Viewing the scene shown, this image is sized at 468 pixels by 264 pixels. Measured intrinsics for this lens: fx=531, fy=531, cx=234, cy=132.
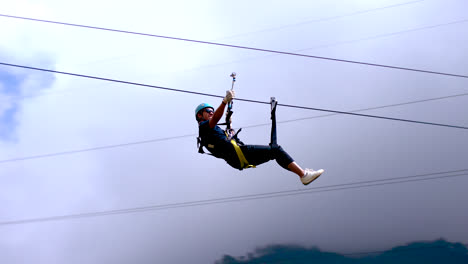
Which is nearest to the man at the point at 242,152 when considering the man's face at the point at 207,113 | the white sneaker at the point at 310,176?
the white sneaker at the point at 310,176

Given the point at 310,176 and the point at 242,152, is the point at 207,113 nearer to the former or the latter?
the point at 242,152

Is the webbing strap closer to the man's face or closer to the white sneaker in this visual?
the man's face

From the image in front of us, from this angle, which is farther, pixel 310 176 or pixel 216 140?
pixel 216 140

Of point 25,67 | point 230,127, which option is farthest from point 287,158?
point 25,67

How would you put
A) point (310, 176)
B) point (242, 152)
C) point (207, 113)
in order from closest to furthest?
point (310, 176) → point (242, 152) → point (207, 113)

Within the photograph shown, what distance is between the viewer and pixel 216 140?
319 inches

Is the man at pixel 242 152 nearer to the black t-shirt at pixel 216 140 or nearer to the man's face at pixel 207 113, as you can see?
the black t-shirt at pixel 216 140

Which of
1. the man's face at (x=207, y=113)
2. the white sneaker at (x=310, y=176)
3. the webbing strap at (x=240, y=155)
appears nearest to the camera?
the white sneaker at (x=310, y=176)

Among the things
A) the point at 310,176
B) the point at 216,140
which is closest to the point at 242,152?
the point at 216,140

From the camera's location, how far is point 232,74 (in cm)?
825

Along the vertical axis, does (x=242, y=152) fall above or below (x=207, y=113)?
below

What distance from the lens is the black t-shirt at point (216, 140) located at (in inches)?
318

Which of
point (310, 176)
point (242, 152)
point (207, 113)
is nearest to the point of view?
point (310, 176)

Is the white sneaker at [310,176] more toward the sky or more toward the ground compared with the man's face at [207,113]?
more toward the ground
